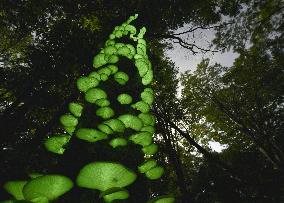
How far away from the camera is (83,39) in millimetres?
9578

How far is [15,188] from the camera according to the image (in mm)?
758

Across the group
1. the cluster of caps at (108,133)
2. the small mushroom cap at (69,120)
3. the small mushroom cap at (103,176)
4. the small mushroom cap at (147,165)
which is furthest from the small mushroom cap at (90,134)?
the small mushroom cap at (69,120)

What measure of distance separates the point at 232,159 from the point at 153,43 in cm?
1417

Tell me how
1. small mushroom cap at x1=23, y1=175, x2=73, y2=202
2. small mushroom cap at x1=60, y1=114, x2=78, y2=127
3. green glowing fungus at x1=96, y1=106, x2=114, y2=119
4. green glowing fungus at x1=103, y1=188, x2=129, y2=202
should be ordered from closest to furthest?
small mushroom cap at x1=23, y1=175, x2=73, y2=202, green glowing fungus at x1=103, y1=188, x2=129, y2=202, green glowing fungus at x1=96, y1=106, x2=114, y2=119, small mushroom cap at x1=60, y1=114, x2=78, y2=127

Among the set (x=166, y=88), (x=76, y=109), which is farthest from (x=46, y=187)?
(x=166, y=88)

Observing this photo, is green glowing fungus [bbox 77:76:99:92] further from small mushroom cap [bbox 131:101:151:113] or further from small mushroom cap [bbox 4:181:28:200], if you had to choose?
small mushroom cap [bbox 4:181:28:200]

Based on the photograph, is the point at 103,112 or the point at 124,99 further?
the point at 124,99

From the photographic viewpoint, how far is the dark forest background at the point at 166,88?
697 cm

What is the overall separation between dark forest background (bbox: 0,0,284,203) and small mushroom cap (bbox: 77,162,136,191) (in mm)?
74

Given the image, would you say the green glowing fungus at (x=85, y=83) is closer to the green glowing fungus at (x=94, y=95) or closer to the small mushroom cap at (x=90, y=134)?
the green glowing fungus at (x=94, y=95)

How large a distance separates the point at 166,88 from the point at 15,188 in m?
16.4

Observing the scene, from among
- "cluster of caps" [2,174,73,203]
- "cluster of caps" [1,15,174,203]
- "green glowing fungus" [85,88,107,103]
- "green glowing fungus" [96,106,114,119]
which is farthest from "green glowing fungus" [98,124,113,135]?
"cluster of caps" [2,174,73,203]

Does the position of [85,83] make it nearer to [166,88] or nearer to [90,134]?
[90,134]

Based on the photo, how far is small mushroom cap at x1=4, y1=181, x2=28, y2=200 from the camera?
0.75 metres
